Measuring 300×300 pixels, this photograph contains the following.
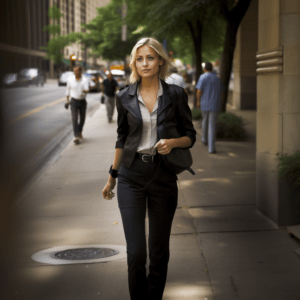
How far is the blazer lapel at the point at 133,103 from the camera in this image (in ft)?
11.7

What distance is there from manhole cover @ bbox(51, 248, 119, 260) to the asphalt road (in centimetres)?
465

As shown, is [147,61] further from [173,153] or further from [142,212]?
[142,212]

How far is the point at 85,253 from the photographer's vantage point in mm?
5391

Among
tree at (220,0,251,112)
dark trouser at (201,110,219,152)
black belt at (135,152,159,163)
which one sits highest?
tree at (220,0,251,112)

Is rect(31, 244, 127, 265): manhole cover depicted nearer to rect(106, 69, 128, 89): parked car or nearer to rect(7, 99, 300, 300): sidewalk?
rect(7, 99, 300, 300): sidewalk

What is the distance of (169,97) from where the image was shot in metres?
3.63

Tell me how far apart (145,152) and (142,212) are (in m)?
0.39

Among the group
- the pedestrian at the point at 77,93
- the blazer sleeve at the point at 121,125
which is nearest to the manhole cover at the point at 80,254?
the blazer sleeve at the point at 121,125

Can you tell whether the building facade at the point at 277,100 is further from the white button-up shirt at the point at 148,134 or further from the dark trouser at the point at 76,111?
the dark trouser at the point at 76,111

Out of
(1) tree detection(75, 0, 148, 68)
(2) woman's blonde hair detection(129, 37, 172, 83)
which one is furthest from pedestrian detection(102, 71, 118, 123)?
(1) tree detection(75, 0, 148, 68)

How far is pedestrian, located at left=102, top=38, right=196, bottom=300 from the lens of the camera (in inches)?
140

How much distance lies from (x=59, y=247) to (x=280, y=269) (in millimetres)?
2219

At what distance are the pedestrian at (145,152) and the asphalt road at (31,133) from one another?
21.5 ft

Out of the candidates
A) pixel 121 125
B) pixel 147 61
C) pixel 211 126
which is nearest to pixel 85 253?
pixel 121 125
